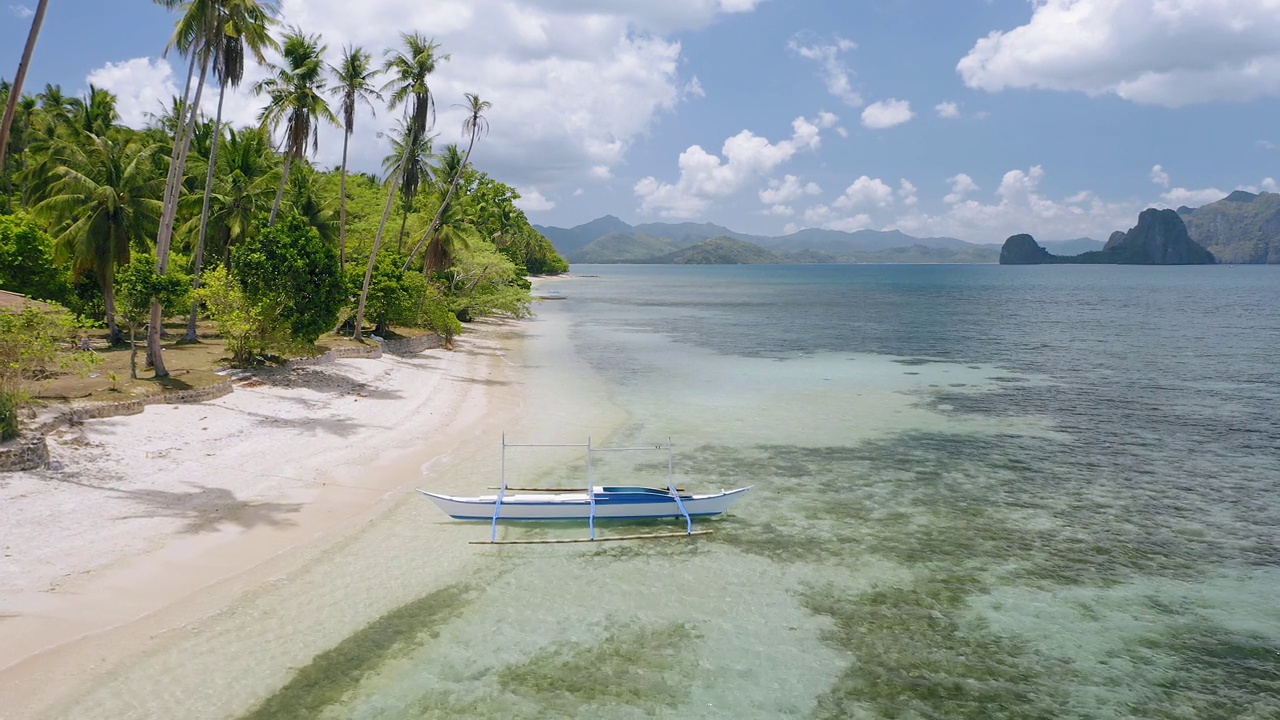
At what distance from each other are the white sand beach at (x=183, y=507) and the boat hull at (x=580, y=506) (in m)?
0.91

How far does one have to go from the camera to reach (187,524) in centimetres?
1496

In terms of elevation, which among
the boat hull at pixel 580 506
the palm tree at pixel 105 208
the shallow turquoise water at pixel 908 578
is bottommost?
the shallow turquoise water at pixel 908 578

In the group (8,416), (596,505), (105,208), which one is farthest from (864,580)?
(105,208)

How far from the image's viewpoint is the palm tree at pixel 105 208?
91.5ft

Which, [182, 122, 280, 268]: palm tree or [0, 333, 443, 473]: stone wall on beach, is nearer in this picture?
[0, 333, 443, 473]: stone wall on beach

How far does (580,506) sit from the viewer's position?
16.6 metres

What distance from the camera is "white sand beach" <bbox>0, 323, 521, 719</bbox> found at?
11.0 metres

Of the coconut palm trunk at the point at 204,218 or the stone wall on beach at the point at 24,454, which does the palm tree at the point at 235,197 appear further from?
the stone wall on beach at the point at 24,454

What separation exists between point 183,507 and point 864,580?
1454cm

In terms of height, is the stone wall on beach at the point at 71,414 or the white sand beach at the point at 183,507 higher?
the stone wall on beach at the point at 71,414

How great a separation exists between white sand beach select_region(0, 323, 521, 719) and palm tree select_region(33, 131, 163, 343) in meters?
8.60

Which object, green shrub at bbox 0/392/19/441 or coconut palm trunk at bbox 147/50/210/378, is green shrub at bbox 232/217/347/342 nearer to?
coconut palm trunk at bbox 147/50/210/378

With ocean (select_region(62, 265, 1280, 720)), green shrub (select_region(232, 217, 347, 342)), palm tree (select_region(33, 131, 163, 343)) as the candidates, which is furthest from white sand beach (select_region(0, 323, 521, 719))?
palm tree (select_region(33, 131, 163, 343))

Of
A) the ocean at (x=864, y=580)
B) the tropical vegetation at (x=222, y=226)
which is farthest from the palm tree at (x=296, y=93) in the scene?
the ocean at (x=864, y=580)
